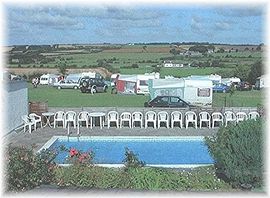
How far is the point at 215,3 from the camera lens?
337cm

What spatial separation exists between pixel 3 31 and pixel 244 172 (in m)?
2.71

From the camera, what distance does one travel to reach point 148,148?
10.1m

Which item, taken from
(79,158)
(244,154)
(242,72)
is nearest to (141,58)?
(242,72)

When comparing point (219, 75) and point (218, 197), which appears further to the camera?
point (219, 75)

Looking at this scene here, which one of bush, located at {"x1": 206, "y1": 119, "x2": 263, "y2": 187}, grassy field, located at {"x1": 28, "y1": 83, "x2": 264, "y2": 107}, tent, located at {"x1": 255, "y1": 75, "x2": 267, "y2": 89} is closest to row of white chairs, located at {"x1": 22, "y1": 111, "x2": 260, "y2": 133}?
tent, located at {"x1": 255, "y1": 75, "x2": 267, "y2": 89}

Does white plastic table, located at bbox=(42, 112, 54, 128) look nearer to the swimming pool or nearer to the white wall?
the white wall

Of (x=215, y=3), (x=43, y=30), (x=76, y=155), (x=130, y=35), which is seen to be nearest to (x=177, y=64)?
(x=130, y=35)

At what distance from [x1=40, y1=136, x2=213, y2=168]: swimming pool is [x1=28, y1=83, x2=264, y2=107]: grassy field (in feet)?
15.1

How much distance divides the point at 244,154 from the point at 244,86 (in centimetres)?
1361

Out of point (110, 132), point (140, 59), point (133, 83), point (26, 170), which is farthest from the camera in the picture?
point (133, 83)

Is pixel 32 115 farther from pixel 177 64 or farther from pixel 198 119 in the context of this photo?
pixel 177 64

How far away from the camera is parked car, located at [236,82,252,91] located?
17164mm

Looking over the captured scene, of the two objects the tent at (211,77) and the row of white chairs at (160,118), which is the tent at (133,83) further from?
the row of white chairs at (160,118)

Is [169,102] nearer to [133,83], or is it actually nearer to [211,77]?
[211,77]
